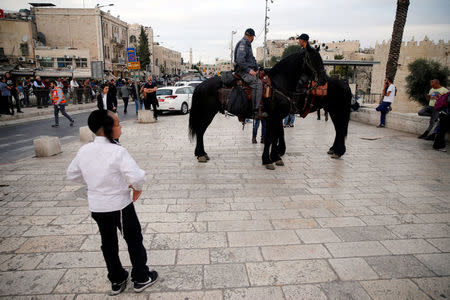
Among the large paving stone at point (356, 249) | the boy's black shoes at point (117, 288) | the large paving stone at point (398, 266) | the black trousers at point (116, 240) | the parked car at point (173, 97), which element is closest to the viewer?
the black trousers at point (116, 240)

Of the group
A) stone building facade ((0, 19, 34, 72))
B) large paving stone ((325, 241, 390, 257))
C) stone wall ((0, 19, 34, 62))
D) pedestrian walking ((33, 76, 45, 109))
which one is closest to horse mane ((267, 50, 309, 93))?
large paving stone ((325, 241, 390, 257))

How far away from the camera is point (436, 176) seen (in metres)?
5.62

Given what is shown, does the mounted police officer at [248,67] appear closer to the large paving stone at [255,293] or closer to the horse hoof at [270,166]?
the horse hoof at [270,166]

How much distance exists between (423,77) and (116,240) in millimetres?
36738

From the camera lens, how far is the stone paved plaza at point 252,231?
8.56 ft

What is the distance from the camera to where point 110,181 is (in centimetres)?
228

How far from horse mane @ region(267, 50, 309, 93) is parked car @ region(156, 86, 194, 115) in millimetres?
11653

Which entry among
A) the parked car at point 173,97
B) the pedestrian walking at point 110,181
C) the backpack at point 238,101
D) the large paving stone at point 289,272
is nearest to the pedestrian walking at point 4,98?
the parked car at point 173,97

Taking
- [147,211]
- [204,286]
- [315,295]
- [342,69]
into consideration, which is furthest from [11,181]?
[342,69]

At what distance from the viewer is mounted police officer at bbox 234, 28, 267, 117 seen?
5910 mm

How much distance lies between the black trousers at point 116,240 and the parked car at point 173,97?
15093 millimetres

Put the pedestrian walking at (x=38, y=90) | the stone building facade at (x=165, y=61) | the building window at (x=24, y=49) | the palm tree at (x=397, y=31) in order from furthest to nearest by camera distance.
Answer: the stone building facade at (x=165, y=61), the building window at (x=24, y=49), the pedestrian walking at (x=38, y=90), the palm tree at (x=397, y=31)

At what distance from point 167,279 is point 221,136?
7672mm

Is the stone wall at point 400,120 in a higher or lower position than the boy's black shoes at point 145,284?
higher
